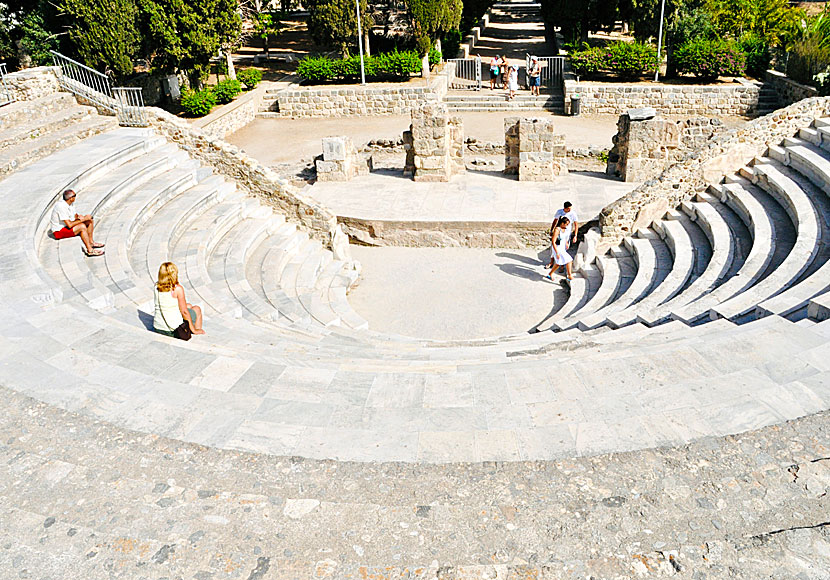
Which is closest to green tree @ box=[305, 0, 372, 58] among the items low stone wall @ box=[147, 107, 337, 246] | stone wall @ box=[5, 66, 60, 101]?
stone wall @ box=[5, 66, 60, 101]

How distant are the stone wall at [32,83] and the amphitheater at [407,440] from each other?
6787mm

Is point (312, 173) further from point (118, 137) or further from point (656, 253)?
point (656, 253)

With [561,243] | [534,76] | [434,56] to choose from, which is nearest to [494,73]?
[534,76]

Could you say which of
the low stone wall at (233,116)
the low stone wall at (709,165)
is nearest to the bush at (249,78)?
the low stone wall at (233,116)

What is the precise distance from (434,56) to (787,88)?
13184mm

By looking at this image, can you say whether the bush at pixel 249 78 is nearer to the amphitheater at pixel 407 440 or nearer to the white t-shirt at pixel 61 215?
the white t-shirt at pixel 61 215

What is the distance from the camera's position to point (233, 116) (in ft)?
68.4

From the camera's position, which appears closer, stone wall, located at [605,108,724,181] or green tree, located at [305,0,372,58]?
stone wall, located at [605,108,724,181]

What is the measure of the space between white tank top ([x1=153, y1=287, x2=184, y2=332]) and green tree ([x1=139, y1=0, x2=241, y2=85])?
56.7 feet

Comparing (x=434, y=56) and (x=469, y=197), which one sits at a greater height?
(x=434, y=56)

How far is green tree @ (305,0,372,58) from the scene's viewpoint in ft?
78.3

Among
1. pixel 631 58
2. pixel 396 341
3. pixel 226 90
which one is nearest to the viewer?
pixel 396 341

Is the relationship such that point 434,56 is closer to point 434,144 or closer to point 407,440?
point 434,144

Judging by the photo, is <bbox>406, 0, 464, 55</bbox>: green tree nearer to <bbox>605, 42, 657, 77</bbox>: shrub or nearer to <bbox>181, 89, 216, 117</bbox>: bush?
<bbox>605, 42, 657, 77</bbox>: shrub
